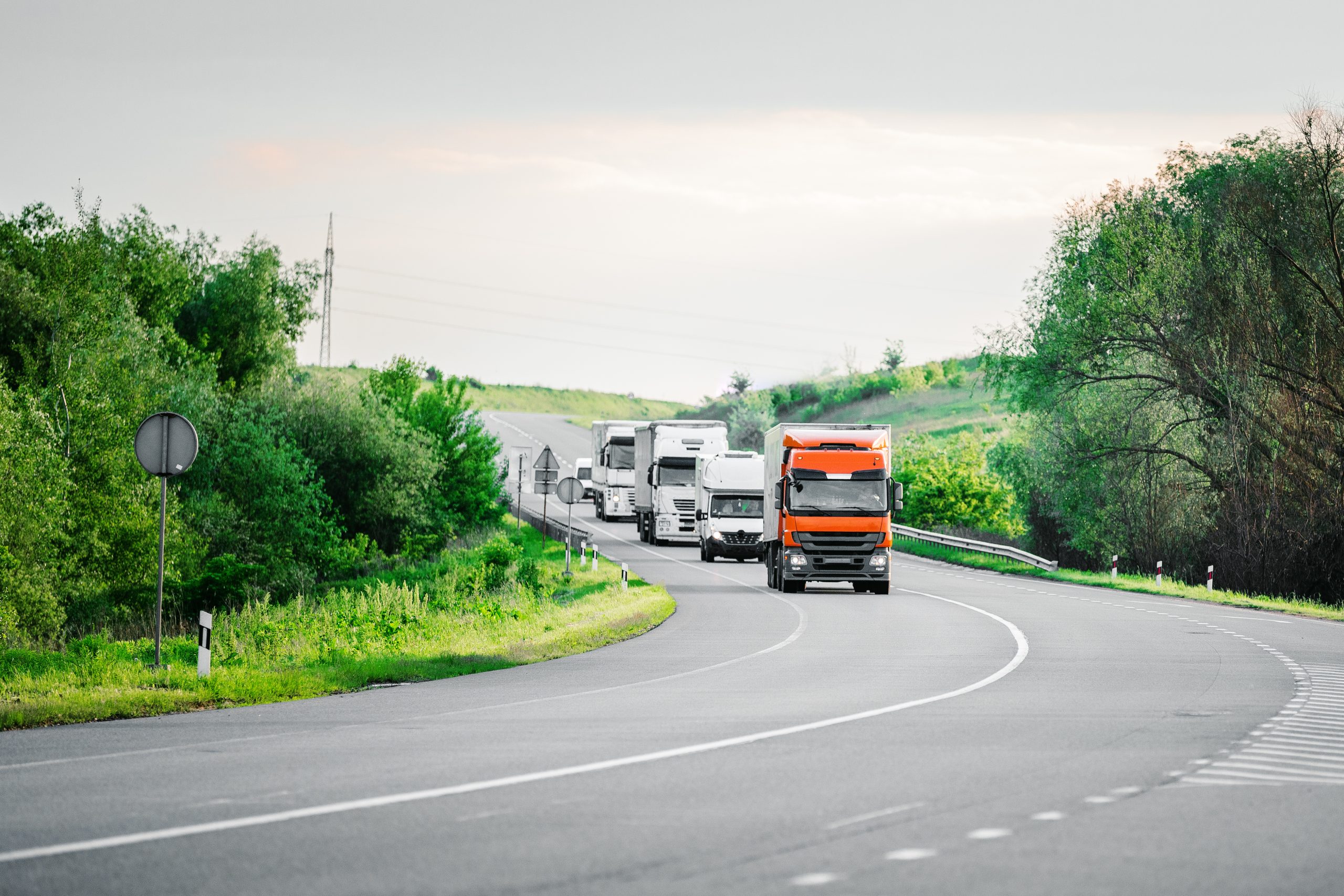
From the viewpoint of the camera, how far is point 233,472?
50.9m

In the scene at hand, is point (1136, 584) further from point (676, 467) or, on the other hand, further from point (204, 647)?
point (204, 647)

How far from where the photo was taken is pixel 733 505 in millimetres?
46469

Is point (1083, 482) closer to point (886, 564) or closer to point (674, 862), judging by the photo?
point (886, 564)

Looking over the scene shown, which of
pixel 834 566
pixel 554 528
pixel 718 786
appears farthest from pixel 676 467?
pixel 718 786

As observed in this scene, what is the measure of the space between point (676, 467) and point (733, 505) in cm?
835

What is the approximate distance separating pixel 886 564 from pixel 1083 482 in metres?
18.4

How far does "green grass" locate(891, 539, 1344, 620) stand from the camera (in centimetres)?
3409

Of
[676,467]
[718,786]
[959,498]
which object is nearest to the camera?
[718,786]

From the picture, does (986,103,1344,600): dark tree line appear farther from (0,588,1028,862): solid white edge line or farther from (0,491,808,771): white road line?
(0,588,1028,862): solid white edge line

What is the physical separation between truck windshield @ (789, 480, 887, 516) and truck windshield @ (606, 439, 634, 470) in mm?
33131

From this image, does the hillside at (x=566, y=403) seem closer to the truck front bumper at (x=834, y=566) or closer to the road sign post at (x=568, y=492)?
the road sign post at (x=568, y=492)

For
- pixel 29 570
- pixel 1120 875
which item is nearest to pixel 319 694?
pixel 1120 875

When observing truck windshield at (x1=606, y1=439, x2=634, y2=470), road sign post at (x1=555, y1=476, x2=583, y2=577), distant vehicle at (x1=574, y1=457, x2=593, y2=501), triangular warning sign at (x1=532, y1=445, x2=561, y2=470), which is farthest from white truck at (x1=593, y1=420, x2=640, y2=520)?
triangular warning sign at (x1=532, y1=445, x2=561, y2=470)

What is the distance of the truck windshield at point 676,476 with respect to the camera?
54625 mm
